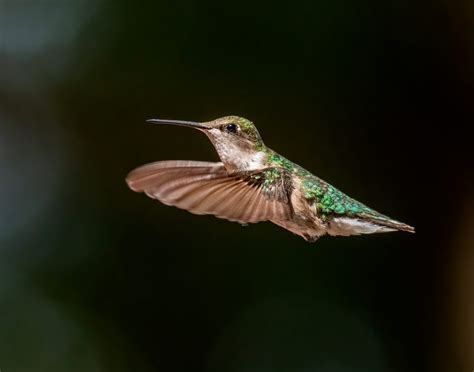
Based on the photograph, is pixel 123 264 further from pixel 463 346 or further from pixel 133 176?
pixel 133 176

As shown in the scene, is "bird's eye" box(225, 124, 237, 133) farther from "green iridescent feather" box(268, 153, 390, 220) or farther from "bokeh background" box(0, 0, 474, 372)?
"bokeh background" box(0, 0, 474, 372)

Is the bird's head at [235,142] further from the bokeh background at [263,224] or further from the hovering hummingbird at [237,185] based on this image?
the bokeh background at [263,224]

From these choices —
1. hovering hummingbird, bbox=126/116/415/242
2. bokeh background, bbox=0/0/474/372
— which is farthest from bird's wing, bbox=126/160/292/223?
bokeh background, bbox=0/0/474/372

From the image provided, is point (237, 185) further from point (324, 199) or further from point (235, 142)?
point (324, 199)

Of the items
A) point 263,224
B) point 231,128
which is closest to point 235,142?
point 231,128
